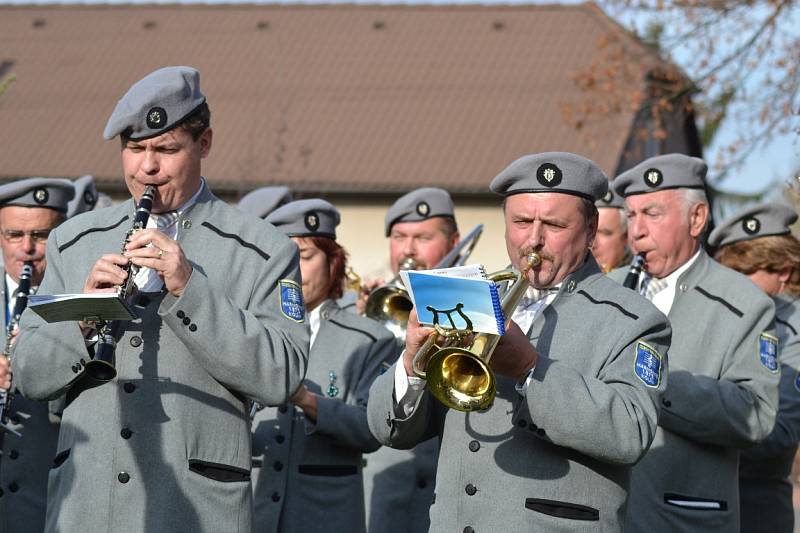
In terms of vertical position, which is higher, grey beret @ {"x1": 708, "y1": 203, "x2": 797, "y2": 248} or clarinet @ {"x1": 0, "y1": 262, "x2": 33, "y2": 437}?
grey beret @ {"x1": 708, "y1": 203, "x2": 797, "y2": 248}

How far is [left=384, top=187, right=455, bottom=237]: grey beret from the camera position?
902cm

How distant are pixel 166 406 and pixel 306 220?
2637mm

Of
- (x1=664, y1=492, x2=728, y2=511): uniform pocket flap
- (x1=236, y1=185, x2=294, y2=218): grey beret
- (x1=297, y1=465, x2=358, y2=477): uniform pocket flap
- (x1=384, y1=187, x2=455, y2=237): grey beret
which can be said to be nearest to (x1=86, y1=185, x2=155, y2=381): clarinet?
(x1=297, y1=465, x2=358, y2=477): uniform pocket flap

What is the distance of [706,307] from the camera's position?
260 inches

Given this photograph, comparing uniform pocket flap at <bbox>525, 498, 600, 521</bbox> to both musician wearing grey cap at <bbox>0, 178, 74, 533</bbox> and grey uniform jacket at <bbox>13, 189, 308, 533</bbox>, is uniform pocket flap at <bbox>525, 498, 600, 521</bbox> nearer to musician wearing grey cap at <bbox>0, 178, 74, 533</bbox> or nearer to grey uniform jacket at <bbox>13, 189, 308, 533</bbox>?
grey uniform jacket at <bbox>13, 189, 308, 533</bbox>

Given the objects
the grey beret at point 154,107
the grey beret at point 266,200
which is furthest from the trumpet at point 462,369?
the grey beret at point 266,200

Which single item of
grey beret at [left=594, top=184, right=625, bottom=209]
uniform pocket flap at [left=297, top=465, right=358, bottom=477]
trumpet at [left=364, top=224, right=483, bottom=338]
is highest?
grey beret at [left=594, top=184, right=625, bottom=209]

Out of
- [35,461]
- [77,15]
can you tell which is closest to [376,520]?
[35,461]

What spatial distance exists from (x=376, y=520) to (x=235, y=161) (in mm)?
23390

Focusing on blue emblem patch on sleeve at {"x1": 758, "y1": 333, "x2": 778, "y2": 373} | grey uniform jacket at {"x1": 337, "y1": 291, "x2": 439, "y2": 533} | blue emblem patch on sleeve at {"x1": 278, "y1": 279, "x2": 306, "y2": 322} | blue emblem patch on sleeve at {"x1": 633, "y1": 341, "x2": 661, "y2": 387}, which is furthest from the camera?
grey uniform jacket at {"x1": 337, "y1": 291, "x2": 439, "y2": 533}

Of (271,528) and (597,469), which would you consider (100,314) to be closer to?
(597,469)

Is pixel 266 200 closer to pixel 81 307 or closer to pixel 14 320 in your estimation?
pixel 14 320

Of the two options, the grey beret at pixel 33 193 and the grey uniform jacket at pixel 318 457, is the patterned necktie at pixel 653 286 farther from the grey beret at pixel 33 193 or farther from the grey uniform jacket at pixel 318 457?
the grey beret at pixel 33 193

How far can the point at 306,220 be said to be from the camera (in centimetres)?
738
